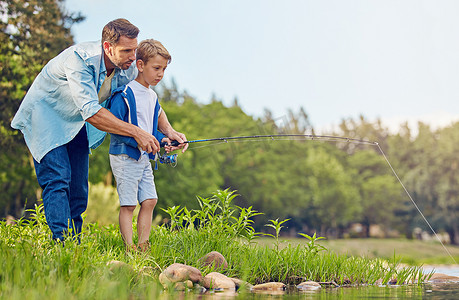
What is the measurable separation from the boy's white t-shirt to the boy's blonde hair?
238 millimetres

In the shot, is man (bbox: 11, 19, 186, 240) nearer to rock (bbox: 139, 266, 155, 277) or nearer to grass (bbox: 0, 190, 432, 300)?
grass (bbox: 0, 190, 432, 300)

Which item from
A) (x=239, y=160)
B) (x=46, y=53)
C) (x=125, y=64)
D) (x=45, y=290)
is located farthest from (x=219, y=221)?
(x=239, y=160)

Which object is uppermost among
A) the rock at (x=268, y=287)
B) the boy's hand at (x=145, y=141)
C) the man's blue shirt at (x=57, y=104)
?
the man's blue shirt at (x=57, y=104)

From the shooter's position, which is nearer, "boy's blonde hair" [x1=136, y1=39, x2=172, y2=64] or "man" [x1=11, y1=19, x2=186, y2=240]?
"man" [x1=11, y1=19, x2=186, y2=240]

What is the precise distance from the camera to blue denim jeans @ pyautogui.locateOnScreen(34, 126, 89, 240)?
445 centimetres

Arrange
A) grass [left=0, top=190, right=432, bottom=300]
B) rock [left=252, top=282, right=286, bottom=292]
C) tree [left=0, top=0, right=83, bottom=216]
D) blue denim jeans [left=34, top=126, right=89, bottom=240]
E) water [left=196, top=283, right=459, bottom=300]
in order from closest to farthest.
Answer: grass [left=0, top=190, right=432, bottom=300], water [left=196, top=283, right=459, bottom=300], rock [left=252, top=282, right=286, bottom=292], blue denim jeans [left=34, top=126, right=89, bottom=240], tree [left=0, top=0, right=83, bottom=216]

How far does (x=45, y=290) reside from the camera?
9.27 feet

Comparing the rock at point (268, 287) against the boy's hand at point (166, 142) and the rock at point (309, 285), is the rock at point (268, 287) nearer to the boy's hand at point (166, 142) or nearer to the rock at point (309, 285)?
the rock at point (309, 285)

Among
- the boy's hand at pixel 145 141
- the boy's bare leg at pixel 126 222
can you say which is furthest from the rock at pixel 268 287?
the boy's hand at pixel 145 141

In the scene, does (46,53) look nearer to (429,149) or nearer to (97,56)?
(97,56)

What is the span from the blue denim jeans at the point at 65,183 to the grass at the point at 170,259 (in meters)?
→ 0.18

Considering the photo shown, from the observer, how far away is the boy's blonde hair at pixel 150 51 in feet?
15.6

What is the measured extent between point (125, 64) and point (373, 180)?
49102 millimetres

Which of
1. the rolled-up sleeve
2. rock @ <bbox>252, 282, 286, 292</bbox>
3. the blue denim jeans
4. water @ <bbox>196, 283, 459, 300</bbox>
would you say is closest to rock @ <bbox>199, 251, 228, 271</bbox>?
rock @ <bbox>252, 282, 286, 292</bbox>
